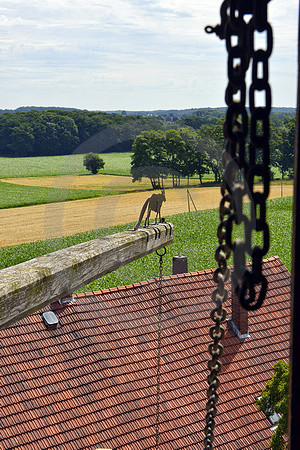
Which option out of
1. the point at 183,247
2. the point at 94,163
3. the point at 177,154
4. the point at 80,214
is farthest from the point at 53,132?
the point at 183,247

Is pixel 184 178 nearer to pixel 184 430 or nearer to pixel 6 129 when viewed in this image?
pixel 6 129

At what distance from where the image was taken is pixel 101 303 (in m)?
11.3

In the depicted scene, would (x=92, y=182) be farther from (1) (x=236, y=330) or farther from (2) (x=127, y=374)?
(2) (x=127, y=374)

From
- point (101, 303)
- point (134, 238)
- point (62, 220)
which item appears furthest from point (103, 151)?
point (134, 238)

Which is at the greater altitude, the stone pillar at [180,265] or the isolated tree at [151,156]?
the isolated tree at [151,156]

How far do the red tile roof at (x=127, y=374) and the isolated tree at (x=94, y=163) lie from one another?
157 feet

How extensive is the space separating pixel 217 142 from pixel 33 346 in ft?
140

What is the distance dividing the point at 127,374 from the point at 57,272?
748cm

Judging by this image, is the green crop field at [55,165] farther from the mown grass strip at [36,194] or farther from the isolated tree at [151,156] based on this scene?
the isolated tree at [151,156]

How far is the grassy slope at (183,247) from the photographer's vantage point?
29.4m

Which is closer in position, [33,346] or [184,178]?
[33,346]

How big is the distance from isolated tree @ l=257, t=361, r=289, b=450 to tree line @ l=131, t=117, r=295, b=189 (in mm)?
37549

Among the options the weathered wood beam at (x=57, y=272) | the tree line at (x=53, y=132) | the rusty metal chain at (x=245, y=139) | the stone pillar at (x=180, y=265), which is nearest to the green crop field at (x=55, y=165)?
the tree line at (x=53, y=132)

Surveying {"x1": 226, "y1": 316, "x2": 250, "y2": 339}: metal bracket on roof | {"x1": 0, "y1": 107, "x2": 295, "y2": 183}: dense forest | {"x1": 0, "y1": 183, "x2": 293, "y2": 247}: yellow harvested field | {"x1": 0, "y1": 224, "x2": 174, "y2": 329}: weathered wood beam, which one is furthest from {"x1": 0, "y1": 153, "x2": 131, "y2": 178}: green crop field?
{"x1": 0, "y1": 224, "x2": 174, "y2": 329}: weathered wood beam
